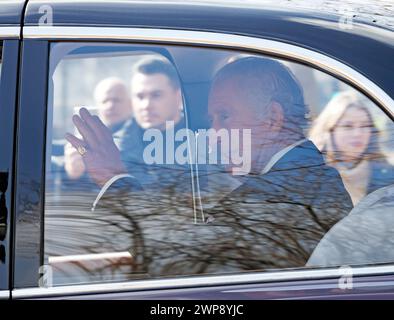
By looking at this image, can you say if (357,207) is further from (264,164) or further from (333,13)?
(333,13)

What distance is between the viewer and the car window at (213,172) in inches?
79.0

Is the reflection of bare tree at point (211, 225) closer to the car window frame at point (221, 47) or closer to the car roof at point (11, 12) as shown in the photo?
the car window frame at point (221, 47)

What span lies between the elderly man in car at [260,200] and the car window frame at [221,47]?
31 millimetres

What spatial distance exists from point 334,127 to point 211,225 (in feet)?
1.38

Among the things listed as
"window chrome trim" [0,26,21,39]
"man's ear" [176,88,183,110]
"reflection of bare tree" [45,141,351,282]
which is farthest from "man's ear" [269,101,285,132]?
"window chrome trim" [0,26,21,39]

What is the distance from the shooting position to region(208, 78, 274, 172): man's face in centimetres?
205

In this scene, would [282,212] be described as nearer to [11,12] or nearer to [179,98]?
[179,98]

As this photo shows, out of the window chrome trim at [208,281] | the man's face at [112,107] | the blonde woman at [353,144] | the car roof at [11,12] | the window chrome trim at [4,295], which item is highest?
the car roof at [11,12]

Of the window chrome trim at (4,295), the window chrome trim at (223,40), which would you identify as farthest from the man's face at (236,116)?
the window chrome trim at (4,295)

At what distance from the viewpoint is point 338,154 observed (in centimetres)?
203

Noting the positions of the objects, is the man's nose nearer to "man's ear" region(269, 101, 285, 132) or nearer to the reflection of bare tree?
the reflection of bare tree

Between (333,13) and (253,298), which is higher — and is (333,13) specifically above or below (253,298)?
above

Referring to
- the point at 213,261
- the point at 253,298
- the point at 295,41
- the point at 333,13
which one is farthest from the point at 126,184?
the point at 333,13

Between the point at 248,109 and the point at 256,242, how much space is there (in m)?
0.36
